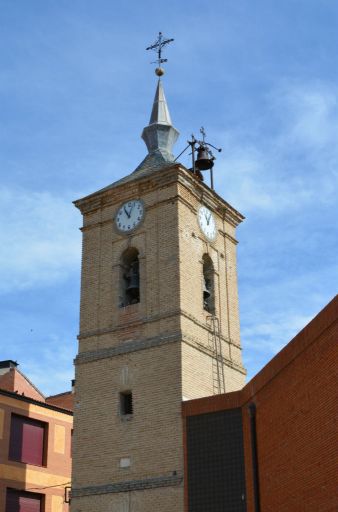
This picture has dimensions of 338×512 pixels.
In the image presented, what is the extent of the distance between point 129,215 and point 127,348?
15.3 ft

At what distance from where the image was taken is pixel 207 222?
26703 mm

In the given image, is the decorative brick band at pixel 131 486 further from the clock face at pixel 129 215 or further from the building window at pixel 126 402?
the clock face at pixel 129 215

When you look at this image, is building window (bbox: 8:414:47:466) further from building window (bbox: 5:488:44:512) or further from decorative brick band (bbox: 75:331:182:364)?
decorative brick band (bbox: 75:331:182:364)

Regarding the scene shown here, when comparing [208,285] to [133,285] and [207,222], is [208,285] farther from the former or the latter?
[133,285]

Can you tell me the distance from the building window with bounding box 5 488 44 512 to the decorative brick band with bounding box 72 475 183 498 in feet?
19.7

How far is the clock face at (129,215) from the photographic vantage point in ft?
84.9

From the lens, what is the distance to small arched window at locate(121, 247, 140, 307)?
25219mm

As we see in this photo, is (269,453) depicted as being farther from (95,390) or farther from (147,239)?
(147,239)

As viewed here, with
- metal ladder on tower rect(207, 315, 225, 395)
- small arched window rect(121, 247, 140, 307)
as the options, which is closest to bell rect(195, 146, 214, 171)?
small arched window rect(121, 247, 140, 307)

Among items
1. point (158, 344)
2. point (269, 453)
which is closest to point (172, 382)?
point (158, 344)

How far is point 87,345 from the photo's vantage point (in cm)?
2498

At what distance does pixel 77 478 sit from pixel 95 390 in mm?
2591

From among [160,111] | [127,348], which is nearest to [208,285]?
[127,348]

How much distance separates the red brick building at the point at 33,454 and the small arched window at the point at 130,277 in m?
6.31
